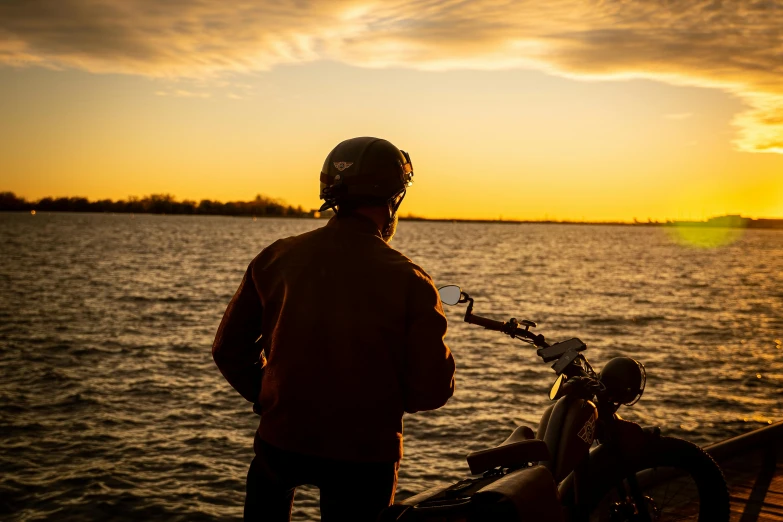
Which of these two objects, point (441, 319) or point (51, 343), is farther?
point (51, 343)

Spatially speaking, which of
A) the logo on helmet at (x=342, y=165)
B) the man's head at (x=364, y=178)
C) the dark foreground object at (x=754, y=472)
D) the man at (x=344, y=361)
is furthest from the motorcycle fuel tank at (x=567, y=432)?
the dark foreground object at (x=754, y=472)

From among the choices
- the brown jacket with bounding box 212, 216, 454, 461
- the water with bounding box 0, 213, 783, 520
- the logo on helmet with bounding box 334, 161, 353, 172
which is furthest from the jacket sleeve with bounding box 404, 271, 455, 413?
the water with bounding box 0, 213, 783, 520

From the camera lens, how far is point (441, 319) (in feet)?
8.06

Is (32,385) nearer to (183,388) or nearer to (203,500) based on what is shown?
(183,388)

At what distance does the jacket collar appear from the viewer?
8.38ft

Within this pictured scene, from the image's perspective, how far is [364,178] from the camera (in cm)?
267

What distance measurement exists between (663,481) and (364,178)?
9.40ft

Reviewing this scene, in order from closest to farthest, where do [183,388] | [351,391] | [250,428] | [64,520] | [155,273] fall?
[351,391] < [64,520] < [250,428] < [183,388] < [155,273]

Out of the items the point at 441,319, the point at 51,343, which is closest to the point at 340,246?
the point at 441,319

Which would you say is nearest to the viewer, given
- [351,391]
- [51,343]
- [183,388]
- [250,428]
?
[351,391]

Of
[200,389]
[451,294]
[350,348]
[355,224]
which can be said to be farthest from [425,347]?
[200,389]

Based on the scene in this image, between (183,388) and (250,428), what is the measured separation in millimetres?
3694

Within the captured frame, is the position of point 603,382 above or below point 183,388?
above

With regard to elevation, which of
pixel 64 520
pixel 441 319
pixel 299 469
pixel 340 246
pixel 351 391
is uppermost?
pixel 340 246
